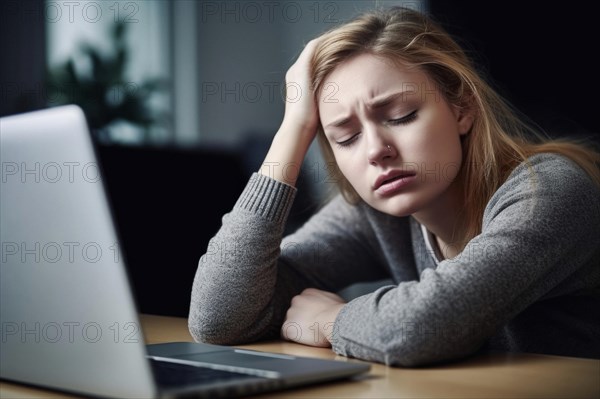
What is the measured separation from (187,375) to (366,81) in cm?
67

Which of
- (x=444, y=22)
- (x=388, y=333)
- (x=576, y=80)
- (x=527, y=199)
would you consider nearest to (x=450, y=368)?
(x=388, y=333)

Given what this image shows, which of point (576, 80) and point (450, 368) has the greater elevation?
point (576, 80)

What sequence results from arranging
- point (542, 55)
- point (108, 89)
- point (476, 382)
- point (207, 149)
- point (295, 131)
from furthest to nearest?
point (108, 89)
point (207, 149)
point (542, 55)
point (295, 131)
point (476, 382)

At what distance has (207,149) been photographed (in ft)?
6.22

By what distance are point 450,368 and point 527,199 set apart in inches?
12.1

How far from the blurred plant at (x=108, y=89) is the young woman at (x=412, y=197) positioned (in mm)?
648

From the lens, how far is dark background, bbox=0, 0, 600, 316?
1472 millimetres

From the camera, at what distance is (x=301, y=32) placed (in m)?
1.83

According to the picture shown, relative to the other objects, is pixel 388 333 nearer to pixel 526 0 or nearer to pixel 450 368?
pixel 450 368

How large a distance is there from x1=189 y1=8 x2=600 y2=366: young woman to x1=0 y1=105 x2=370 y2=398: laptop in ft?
1.07

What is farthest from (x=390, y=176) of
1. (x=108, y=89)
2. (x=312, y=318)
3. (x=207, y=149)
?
(x=108, y=89)

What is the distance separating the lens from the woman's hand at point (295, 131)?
136 centimetres
